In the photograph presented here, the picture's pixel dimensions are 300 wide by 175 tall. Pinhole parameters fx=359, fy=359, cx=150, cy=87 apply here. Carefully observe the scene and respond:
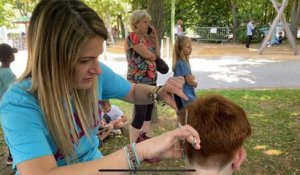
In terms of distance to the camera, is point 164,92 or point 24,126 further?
point 164,92

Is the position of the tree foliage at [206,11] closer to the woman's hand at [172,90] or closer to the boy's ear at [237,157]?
the woman's hand at [172,90]

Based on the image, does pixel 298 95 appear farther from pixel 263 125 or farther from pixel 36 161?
pixel 36 161

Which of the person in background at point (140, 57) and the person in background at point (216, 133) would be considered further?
the person in background at point (140, 57)

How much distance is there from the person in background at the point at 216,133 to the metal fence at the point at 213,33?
818 inches

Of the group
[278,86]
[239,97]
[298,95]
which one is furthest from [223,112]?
[278,86]

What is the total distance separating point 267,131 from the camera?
538 cm

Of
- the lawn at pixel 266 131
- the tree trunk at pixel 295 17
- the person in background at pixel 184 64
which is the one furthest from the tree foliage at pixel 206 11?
the person in background at pixel 184 64

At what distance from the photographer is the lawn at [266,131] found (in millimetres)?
4219

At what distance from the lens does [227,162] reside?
165 cm

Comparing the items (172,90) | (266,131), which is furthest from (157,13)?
(172,90)

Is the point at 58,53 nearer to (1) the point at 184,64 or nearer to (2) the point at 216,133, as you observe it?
(2) the point at 216,133

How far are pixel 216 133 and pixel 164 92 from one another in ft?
2.03

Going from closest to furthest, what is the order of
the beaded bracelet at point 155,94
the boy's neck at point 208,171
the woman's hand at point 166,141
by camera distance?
1. the woman's hand at point 166,141
2. the boy's neck at point 208,171
3. the beaded bracelet at point 155,94

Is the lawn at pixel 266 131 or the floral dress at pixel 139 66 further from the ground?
the floral dress at pixel 139 66
